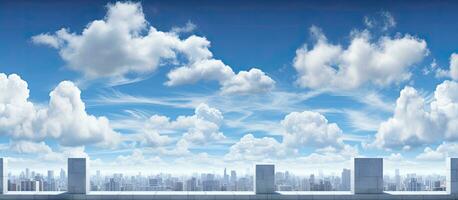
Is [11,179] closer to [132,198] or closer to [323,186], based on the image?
[132,198]

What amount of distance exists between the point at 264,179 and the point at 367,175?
4916 mm

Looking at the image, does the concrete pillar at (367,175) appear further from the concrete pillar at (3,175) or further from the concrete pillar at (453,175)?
the concrete pillar at (3,175)

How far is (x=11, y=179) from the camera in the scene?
92.0 feet

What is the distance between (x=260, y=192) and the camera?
2533 centimetres

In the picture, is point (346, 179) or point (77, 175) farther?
point (346, 179)

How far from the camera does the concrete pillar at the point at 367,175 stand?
25.4 m

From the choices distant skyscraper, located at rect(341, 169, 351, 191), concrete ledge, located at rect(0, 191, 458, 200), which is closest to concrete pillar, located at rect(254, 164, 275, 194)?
concrete ledge, located at rect(0, 191, 458, 200)

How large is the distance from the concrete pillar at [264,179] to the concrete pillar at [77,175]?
798 cm

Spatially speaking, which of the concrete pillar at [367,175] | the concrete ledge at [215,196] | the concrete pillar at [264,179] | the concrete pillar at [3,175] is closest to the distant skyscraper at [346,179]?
the concrete pillar at [367,175]

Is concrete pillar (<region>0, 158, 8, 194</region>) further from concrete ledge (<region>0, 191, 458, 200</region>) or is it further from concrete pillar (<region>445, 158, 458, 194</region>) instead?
concrete pillar (<region>445, 158, 458, 194</region>)

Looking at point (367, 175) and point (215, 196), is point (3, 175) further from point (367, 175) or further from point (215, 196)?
point (367, 175)

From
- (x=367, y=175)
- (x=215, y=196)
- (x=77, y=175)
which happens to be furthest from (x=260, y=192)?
(x=77, y=175)

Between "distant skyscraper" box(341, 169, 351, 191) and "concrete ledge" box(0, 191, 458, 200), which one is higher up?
"distant skyscraper" box(341, 169, 351, 191)

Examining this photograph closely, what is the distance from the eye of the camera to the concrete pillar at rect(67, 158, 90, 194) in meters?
24.9
